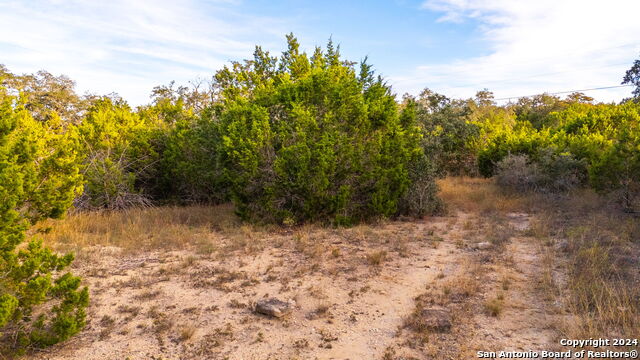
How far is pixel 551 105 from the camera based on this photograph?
92.9 feet

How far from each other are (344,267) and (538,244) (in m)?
3.95

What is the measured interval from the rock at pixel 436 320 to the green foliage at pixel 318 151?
4382mm

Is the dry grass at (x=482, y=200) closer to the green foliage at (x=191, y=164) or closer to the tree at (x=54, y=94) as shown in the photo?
the green foliage at (x=191, y=164)

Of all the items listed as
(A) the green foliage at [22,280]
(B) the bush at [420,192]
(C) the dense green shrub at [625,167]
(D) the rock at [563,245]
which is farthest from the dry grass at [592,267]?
(A) the green foliage at [22,280]

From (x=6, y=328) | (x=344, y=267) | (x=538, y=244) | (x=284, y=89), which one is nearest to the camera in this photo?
(x=6, y=328)

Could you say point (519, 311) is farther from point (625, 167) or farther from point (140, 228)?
point (625, 167)

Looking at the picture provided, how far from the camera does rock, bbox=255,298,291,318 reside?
177 inches

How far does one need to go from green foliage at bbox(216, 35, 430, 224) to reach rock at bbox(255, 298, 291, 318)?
13.0 feet

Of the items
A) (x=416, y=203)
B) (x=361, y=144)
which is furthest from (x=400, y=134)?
(x=416, y=203)

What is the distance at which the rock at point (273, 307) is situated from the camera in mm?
4500

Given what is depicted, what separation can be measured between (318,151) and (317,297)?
4005 mm

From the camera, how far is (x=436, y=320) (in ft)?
13.9

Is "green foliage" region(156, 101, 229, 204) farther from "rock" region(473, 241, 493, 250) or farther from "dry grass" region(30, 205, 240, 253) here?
"rock" region(473, 241, 493, 250)

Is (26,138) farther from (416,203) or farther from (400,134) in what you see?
(416,203)
